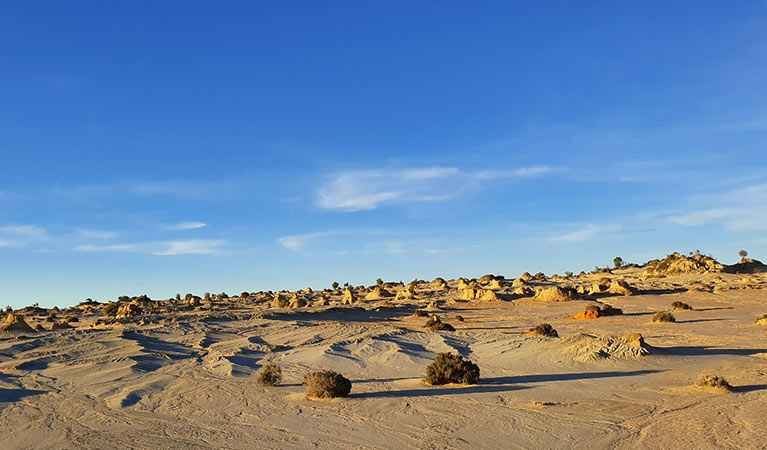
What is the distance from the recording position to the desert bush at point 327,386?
14.2 meters

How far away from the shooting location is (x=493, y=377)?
16.6 meters

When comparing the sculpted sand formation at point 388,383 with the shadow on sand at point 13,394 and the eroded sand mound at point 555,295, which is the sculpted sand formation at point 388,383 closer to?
the shadow on sand at point 13,394

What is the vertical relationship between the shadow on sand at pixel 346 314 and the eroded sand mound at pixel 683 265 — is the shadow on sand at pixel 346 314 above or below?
below

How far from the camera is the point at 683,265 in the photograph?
199 ft

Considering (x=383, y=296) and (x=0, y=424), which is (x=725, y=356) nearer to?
(x=0, y=424)

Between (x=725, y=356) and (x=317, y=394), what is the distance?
13.2m

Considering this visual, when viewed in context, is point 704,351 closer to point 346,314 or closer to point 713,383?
point 713,383

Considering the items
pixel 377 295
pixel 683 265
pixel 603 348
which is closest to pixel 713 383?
pixel 603 348

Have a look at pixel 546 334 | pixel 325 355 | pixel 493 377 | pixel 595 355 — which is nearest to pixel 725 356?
pixel 595 355

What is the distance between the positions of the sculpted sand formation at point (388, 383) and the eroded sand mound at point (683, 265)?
28.8 m

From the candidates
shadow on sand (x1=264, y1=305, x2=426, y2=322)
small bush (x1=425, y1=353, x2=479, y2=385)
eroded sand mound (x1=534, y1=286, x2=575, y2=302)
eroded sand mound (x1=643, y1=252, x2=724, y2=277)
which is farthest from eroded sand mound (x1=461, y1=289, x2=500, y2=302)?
small bush (x1=425, y1=353, x2=479, y2=385)

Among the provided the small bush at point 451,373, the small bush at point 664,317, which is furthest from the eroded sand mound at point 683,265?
the small bush at point 451,373

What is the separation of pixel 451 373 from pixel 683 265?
53430 millimetres

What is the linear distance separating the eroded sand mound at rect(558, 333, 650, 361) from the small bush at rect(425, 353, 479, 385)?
458cm
